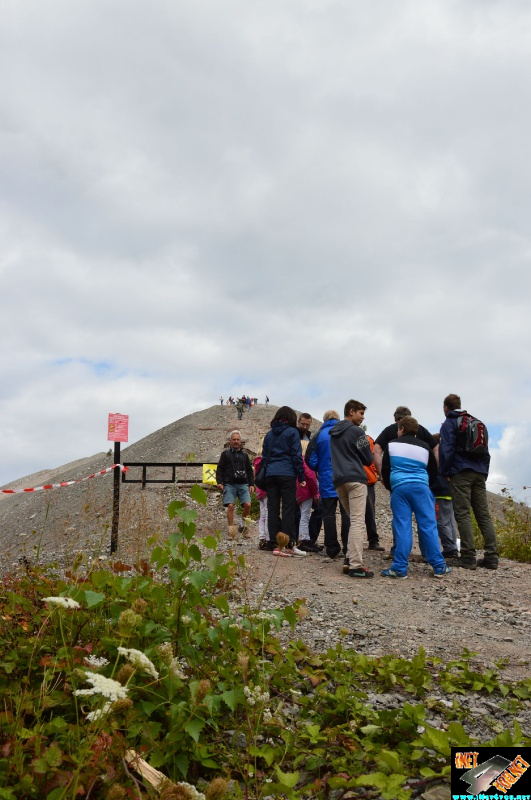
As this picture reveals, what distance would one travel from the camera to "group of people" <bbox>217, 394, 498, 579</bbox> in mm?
7770

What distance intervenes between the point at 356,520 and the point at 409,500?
30.0 inches

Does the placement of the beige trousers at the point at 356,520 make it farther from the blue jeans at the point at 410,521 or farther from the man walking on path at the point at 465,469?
the man walking on path at the point at 465,469

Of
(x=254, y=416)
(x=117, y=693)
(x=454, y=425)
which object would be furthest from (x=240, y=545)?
(x=254, y=416)

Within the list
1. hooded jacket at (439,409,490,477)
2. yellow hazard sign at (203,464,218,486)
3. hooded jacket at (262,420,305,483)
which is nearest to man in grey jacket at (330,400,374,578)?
hooded jacket at (262,420,305,483)

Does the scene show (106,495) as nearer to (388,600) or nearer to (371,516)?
(371,516)

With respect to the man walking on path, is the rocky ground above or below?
→ below

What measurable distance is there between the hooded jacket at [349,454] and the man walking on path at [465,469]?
1309 mm

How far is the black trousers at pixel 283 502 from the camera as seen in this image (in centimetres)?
871

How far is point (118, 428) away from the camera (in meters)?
10.7

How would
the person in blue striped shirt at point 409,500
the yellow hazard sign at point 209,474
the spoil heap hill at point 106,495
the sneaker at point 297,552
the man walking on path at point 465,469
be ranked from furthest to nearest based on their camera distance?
1. the yellow hazard sign at point 209,474
2. the spoil heap hill at point 106,495
3. the sneaker at point 297,552
4. the man walking on path at point 465,469
5. the person in blue striped shirt at point 409,500

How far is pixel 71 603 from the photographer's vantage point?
94.7 inches

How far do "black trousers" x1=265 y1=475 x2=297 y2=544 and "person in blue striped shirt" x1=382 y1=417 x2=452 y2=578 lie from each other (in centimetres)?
148

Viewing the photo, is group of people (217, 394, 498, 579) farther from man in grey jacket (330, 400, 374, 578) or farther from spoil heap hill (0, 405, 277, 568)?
spoil heap hill (0, 405, 277, 568)

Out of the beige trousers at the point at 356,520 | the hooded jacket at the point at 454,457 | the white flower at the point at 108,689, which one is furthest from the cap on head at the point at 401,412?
the white flower at the point at 108,689
